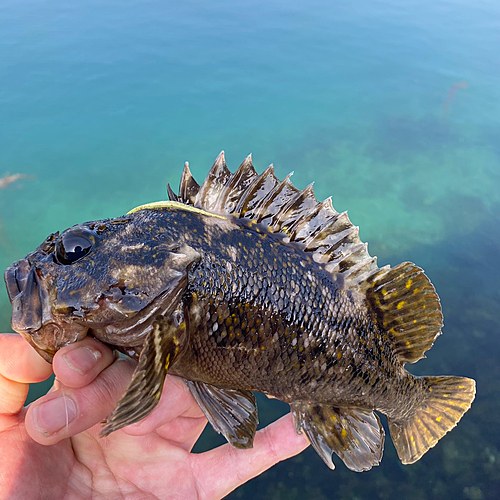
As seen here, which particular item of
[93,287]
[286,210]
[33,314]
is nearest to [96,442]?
[33,314]

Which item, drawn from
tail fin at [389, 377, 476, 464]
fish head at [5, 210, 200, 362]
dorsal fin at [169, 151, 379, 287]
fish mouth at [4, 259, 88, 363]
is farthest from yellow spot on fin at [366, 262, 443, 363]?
fish mouth at [4, 259, 88, 363]

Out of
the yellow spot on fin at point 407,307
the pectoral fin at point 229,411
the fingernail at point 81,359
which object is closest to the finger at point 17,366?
the fingernail at point 81,359

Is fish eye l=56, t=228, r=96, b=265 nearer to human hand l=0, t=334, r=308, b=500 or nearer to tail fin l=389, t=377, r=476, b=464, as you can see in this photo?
human hand l=0, t=334, r=308, b=500

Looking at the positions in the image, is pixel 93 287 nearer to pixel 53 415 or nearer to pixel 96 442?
pixel 53 415

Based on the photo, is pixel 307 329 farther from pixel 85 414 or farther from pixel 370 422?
pixel 85 414

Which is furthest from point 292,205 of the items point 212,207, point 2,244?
point 2,244

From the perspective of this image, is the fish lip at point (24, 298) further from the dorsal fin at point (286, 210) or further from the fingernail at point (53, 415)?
the dorsal fin at point (286, 210)

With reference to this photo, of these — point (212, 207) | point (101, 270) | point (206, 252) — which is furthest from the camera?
point (212, 207)
